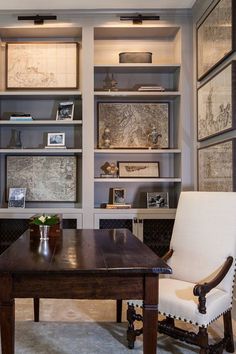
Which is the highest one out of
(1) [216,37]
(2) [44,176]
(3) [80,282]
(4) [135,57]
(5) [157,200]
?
(4) [135,57]

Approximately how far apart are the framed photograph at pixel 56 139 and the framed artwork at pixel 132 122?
1.35 ft

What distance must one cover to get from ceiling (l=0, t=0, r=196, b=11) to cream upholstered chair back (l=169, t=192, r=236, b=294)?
2.15 meters

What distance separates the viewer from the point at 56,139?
4164 mm

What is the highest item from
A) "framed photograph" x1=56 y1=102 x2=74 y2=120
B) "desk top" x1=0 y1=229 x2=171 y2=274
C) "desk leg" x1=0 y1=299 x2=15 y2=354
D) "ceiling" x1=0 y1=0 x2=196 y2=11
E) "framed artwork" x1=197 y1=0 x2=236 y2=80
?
"ceiling" x1=0 y1=0 x2=196 y2=11

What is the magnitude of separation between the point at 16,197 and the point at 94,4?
2157 millimetres

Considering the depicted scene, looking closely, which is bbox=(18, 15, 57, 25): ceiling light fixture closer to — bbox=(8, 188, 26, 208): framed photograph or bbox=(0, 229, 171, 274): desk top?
bbox=(8, 188, 26, 208): framed photograph

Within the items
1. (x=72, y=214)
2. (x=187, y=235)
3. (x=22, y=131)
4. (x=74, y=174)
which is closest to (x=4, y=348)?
(x=187, y=235)

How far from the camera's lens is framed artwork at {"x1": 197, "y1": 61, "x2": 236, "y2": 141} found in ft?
9.04

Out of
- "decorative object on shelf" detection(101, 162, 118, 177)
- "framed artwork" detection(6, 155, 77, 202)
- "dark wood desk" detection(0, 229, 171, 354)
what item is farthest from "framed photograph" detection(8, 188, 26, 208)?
"dark wood desk" detection(0, 229, 171, 354)

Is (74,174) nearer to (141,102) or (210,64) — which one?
(141,102)

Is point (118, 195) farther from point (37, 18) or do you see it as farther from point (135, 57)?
point (37, 18)

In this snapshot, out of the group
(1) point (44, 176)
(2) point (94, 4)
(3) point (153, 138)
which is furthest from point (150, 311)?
(2) point (94, 4)

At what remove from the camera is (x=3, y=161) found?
13.8ft

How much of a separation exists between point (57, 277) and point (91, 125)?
8.22ft
